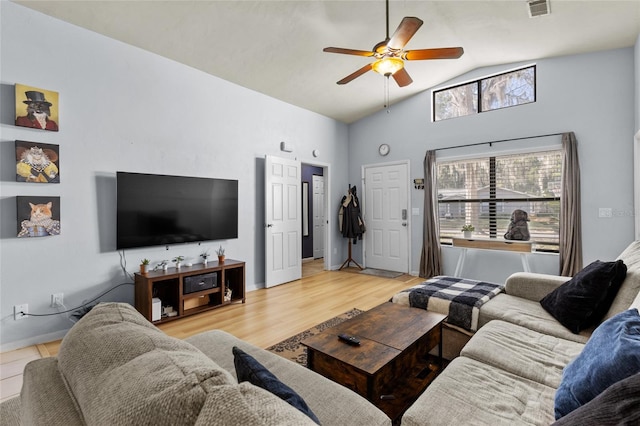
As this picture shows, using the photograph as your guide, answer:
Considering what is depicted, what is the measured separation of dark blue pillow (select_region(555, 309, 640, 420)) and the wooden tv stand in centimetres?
318

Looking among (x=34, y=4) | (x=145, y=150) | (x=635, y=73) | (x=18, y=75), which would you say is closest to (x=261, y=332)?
(x=145, y=150)

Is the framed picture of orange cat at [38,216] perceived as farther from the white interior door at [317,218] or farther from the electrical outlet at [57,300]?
the white interior door at [317,218]

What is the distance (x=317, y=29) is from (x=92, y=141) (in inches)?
100

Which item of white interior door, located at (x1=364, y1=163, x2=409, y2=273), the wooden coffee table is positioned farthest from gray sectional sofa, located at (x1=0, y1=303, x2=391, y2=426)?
white interior door, located at (x1=364, y1=163, x2=409, y2=273)

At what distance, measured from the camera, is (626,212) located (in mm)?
3662

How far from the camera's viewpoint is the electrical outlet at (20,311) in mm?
2624

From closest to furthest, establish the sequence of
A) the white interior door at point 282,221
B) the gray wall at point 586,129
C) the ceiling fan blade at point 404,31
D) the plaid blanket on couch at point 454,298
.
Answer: the ceiling fan blade at point 404,31 → the plaid blanket on couch at point 454,298 → the gray wall at point 586,129 → the white interior door at point 282,221

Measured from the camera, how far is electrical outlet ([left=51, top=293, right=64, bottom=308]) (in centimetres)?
280

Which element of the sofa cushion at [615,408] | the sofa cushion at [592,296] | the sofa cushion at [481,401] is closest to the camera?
the sofa cushion at [615,408]

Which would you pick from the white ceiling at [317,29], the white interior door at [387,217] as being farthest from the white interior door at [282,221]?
the white interior door at [387,217]

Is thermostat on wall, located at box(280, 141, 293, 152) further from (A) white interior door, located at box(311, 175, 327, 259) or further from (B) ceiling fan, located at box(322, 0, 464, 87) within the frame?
(B) ceiling fan, located at box(322, 0, 464, 87)

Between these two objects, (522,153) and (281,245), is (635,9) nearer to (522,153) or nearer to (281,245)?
(522,153)

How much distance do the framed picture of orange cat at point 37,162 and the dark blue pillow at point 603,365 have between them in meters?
3.75

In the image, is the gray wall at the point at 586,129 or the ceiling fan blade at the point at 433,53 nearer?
the ceiling fan blade at the point at 433,53
